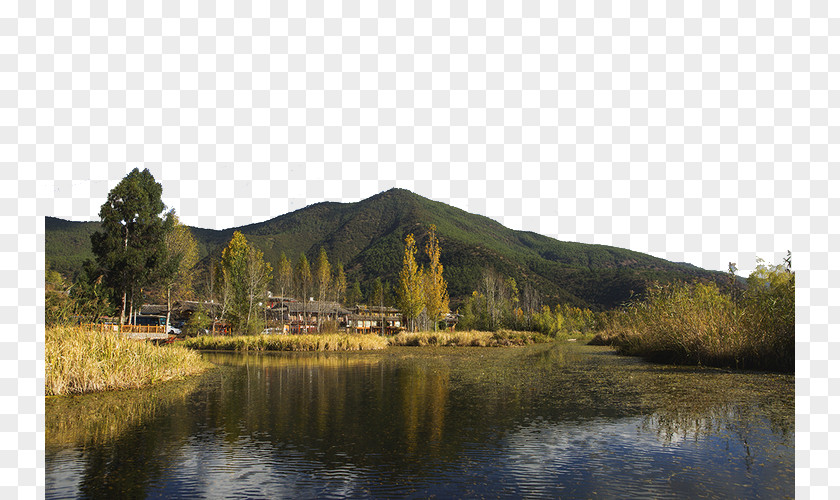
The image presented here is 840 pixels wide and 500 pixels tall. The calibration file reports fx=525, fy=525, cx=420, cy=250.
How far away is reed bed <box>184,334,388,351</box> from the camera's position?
117 ft

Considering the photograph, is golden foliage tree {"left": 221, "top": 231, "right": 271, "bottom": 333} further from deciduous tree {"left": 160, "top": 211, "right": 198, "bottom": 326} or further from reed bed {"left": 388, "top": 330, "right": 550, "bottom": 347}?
reed bed {"left": 388, "top": 330, "right": 550, "bottom": 347}

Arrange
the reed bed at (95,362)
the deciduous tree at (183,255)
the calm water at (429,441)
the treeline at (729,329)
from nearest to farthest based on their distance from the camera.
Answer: the calm water at (429,441), the reed bed at (95,362), the treeline at (729,329), the deciduous tree at (183,255)

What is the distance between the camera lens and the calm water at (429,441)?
624cm

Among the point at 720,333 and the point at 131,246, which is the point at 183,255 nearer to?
Result: the point at 131,246

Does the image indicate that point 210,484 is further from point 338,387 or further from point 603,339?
point 603,339

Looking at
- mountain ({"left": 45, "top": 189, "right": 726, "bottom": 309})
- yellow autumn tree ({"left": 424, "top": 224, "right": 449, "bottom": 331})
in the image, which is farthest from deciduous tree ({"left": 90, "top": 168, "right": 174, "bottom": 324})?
mountain ({"left": 45, "top": 189, "right": 726, "bottom": 309})

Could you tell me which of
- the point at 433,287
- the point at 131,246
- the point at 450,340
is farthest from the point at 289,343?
the point at 433,287

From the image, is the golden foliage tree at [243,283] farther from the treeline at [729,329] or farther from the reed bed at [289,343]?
the treeline at [729,329]

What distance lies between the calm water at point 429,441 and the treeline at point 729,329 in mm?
4228

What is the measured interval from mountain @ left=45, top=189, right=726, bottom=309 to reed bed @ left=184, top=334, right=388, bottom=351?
58307 millimetres

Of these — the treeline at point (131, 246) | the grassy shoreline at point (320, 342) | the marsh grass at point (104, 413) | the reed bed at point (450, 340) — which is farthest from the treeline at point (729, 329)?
the treeline at point (131, 246)

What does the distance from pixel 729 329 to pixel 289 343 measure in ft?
85.9

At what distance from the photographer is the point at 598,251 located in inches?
6447

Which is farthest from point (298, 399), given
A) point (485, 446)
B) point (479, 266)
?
point (479, 266)
